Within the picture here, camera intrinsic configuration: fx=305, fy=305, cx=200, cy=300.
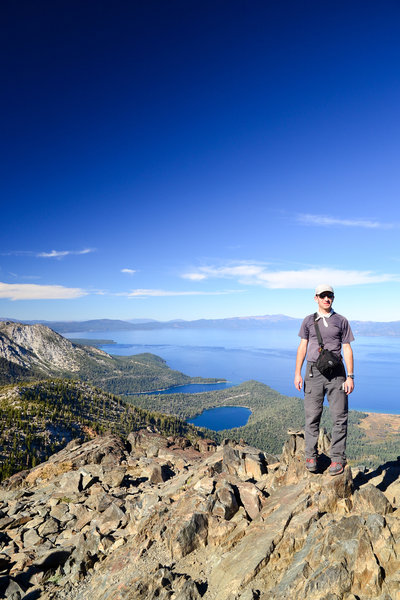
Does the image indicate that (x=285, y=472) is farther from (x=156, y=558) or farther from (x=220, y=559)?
(x=156, y=558)

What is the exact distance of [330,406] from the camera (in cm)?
925

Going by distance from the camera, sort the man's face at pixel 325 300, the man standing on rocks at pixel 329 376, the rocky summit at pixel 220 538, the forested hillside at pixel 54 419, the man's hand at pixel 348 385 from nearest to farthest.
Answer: the rocky summit at pixel 220 538 < the man's hand at pixel 348 385 < the man standing on rocks at pixel 329 376 < the man's face at pixel 325 300 < the forested hillside at pixel 54 419

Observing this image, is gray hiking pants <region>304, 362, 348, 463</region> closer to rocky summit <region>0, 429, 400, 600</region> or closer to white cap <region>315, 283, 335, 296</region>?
rocky summit <region>0, 429, 400, 600</region>

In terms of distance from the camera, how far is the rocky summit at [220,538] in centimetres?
689

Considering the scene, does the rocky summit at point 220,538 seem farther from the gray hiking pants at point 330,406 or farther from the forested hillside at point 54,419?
the forested hillside at point 54,419

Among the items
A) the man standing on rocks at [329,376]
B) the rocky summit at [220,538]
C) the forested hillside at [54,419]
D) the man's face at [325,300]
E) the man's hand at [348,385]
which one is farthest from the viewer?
the forested hillside at [54,419]

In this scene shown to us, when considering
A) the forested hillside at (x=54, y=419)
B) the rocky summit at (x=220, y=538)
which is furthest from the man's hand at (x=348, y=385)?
the forested hillside at (x=54, y=419)

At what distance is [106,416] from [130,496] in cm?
12518

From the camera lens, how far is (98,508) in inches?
550

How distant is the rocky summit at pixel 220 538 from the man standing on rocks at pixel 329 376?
1.21 m

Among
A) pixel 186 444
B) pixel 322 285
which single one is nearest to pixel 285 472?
pixel 322 285

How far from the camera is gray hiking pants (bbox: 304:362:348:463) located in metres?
9.05

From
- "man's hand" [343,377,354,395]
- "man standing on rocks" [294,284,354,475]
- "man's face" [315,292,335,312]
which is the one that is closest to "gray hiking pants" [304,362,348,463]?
"man standing on rocks" [294,284,354,475]

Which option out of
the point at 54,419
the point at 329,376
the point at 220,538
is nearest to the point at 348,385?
the point at 329,376
